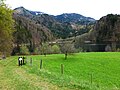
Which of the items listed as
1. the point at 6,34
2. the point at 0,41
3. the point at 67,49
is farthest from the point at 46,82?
the point at 67,49

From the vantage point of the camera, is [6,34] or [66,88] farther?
[6,34]

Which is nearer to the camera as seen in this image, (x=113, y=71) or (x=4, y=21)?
(x=4, y=21)

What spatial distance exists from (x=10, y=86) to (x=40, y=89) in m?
3.01

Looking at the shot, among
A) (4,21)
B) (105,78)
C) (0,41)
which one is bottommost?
(105,78)

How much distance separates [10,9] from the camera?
51.5 meters

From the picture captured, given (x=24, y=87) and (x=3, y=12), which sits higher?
(x=3, y=12)

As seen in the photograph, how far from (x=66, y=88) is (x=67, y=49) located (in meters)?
65.7

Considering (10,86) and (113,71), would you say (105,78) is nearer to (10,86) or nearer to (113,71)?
(113,71)

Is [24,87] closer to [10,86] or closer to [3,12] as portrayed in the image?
[10,86]

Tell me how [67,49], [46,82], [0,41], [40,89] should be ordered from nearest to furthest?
[40,89] < [46,82] < [0,41] < [67,49]

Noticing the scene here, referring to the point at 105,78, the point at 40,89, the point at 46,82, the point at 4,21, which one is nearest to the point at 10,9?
the point at 4,21

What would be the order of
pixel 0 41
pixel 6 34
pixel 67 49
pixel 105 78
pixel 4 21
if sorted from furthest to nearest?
pixel 67 49 → pixel 0 41 → pixel 6 34 → pixel 4 21 → pixel 105 78

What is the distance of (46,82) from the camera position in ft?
73.9

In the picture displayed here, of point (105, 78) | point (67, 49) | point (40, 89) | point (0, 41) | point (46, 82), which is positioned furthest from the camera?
point (67, 49)
